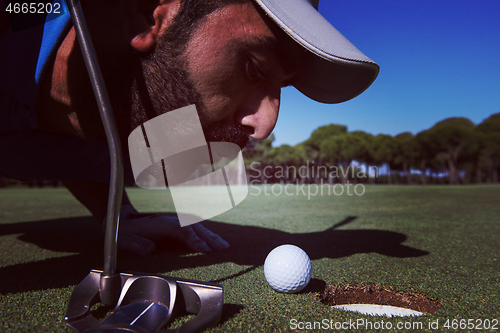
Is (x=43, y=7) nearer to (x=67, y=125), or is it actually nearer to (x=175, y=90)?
(x=67, y=125)

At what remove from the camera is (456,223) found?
12.0 ft

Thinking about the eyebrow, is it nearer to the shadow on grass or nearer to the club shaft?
the club shaft

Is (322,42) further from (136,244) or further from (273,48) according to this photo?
(136,244)

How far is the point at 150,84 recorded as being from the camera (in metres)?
1.35

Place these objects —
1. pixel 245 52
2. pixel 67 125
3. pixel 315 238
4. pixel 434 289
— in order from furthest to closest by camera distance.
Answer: pixel 315 238, pixel 67 125, pixel 434 289, pixel 245 52

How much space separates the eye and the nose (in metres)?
0.08

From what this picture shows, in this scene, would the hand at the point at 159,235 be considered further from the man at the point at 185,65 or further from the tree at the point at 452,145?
the tree at the point at 452,145

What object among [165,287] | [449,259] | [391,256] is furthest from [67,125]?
[449,259]

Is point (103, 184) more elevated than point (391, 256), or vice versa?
point (103, 184)

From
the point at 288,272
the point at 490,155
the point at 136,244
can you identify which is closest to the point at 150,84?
the point at 288,272

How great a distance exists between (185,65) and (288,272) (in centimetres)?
103

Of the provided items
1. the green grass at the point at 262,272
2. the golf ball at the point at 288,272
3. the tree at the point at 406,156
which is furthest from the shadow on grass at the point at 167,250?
the tree at the point at 406,156

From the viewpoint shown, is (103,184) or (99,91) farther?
(103,184)

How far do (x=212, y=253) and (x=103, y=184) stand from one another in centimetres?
126
